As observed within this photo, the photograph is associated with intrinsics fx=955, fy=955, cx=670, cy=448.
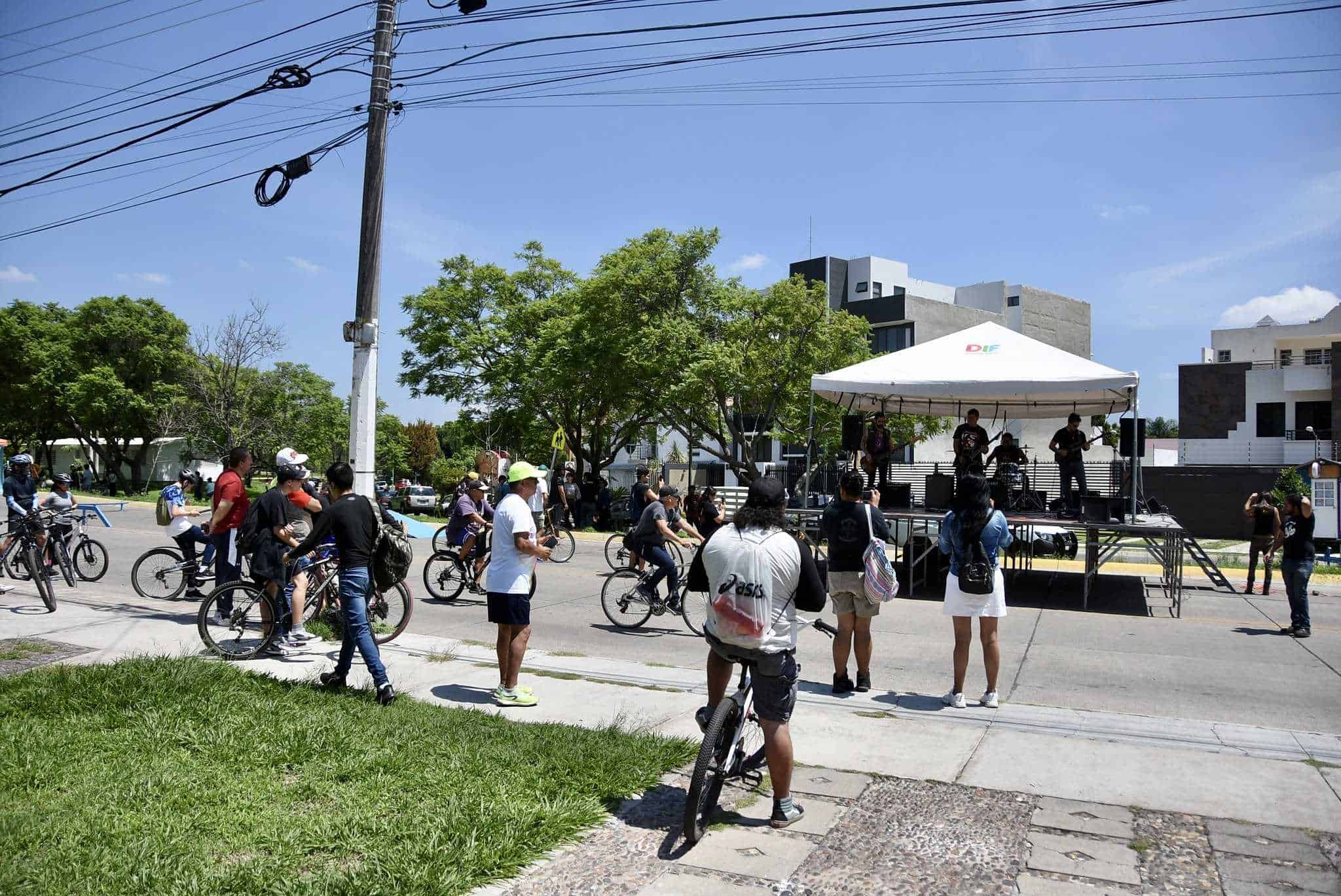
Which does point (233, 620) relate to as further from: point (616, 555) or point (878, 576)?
point (616, 555)

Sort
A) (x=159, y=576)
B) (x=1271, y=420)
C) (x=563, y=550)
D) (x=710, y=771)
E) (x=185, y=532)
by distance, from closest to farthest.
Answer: (x=710, y=771) < (x=185, y=532) < (x=159, y=576) < (x=563, y=550) < (x=1271, y=420)

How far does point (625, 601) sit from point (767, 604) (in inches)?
262

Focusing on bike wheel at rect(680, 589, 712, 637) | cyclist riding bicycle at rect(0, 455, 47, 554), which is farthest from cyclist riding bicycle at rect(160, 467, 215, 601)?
bike wheel at rect(680, 589, 712, 637)

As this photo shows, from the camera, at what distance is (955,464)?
17.4 m

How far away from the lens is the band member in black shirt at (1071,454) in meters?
15.8

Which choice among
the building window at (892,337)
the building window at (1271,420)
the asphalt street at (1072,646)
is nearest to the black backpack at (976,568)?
the asphalt street at (1072,646)

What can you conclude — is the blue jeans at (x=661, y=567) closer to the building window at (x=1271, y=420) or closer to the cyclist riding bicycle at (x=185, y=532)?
the cyclist riding bicycle at (x=185, y=532)

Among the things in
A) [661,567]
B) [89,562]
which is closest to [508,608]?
[661,567]

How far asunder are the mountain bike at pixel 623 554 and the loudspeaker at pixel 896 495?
386 centimetres

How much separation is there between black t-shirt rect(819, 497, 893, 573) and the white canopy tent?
26.2ft

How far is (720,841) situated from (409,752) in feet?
6.49

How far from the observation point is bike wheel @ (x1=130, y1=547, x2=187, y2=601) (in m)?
12.1

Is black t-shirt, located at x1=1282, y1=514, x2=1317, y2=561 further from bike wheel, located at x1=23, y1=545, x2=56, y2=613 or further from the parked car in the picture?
the parked car

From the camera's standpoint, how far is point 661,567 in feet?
36.1
